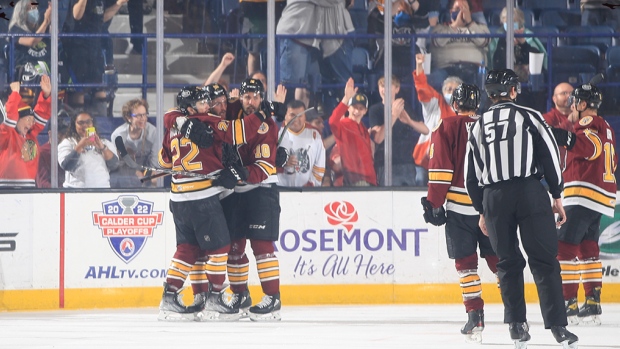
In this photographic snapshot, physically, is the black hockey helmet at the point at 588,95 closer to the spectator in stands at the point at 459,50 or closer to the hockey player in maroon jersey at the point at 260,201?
the spectator in stands at the point at 459,50

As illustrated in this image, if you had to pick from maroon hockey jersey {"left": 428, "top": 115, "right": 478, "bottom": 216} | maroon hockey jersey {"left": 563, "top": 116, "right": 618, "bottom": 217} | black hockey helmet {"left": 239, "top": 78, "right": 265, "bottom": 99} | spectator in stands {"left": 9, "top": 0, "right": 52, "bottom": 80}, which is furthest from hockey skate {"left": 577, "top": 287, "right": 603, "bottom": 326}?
spectator in stands {"left": 9, "top": 0, "right": 52, "bottom": 80}

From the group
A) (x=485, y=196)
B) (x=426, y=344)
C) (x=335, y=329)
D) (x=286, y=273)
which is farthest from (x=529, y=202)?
(x=286, y=273)

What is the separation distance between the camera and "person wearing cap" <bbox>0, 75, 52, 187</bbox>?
304 inches

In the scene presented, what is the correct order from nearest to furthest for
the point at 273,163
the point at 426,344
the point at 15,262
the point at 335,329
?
the point at 426,344
the point at 335,329
the point at 273,163
the point at 15,262

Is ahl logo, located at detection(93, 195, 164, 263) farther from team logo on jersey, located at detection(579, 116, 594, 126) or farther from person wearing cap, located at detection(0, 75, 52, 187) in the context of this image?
team logo on jersey, located at detection(579, 116, 594, 126)

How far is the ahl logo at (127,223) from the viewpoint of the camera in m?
7.69

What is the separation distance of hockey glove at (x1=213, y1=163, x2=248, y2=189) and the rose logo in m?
1.24

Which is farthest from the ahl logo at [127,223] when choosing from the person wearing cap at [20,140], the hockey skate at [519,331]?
the hockey skate at [519,331]

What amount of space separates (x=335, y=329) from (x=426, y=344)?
33.4 inches

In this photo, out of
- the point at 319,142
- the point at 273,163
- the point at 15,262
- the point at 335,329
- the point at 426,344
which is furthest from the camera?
the point at 319,142

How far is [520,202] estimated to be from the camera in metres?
4.96

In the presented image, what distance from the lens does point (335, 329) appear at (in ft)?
21.0

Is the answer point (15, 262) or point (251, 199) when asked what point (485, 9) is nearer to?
point (251, 199)

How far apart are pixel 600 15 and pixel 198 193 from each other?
3411mm
